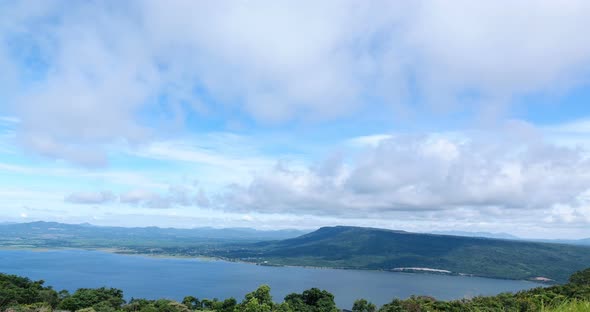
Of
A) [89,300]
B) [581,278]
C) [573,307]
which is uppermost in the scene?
[573,307]

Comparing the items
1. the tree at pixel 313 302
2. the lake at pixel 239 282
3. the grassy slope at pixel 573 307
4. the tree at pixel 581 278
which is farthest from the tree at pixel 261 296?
the lake at pixel 239 282

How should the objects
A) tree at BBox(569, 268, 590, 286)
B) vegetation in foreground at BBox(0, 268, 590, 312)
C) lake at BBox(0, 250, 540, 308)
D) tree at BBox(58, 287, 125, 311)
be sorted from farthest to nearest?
1. lake at BBox(0, 250, 540, 308)
2. tree at BBox(569, 268, 590, 286)
3. tree at BBox(58, 287, 125, 311)
4. vegetation in foreground at BBox(0, 268, 590, 312)

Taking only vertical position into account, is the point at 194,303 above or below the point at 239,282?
above

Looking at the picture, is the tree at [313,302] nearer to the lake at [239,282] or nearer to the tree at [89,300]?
the tree at [89,300]

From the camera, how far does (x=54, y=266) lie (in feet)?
635

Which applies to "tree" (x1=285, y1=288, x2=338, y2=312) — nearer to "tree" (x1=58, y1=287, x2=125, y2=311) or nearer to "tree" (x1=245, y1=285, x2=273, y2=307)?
"tree" (x1=245, y1=285, x2=273, y2=307)

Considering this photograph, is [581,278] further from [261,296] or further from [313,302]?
[261,296]

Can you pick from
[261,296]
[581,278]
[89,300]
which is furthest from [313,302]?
[581,278]

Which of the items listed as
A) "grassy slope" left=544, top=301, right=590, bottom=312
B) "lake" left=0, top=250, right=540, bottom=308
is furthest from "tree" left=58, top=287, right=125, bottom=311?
"lake" left=0, top=250, right=540, bottom=308

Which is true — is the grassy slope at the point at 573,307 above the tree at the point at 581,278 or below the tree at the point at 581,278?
above

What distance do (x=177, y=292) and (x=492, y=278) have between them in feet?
507

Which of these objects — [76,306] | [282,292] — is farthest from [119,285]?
[76,306]

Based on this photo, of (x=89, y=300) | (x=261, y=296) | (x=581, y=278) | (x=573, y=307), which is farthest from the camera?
(x=581, y=278)

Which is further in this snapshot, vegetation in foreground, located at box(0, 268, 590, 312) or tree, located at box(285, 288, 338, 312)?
tree, located at box(285, 288, 338, 312)
